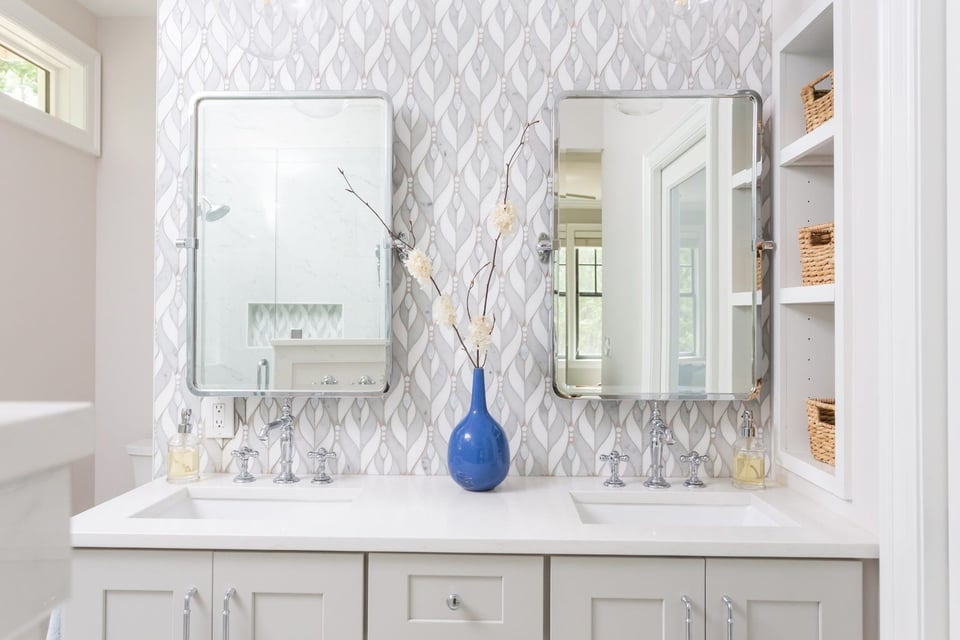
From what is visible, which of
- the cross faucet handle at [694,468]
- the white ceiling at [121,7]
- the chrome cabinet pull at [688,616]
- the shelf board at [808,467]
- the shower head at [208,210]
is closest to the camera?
the chrome cabinet pull at [688,616]

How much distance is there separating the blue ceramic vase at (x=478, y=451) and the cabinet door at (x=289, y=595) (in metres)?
0.41

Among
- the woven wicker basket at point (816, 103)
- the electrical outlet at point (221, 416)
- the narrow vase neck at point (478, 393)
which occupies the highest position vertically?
the woven wicker basket at point (816, 103)

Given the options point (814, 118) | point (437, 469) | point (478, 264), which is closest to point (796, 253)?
point (814, 118)

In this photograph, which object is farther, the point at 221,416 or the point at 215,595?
the point at 221,416

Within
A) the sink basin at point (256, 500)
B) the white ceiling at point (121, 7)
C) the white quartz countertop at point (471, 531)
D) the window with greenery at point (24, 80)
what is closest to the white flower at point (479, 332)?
the white quartz countertop at point (471, 531)

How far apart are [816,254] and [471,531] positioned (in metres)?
1.10

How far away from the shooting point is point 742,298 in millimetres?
1876

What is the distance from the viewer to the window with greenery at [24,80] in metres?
2.57

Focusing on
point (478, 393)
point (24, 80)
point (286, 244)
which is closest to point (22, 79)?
point (24, 80)

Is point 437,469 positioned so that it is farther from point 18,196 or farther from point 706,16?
point 18,196

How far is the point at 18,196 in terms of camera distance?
2.47m

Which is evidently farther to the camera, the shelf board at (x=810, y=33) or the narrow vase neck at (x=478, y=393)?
the narrow vase neck at (x=478, y=393)

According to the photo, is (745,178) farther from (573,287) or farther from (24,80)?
(24,80)

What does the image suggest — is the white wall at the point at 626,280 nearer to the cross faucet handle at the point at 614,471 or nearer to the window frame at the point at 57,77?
the cross faucet handle at the point at 614,471
